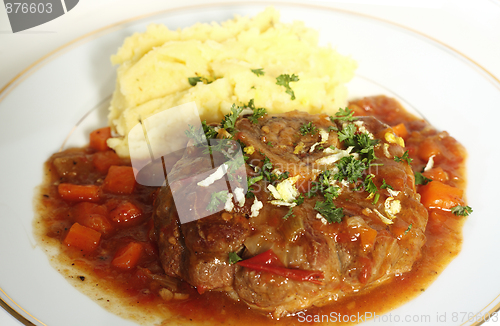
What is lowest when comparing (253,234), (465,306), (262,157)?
(465,306)

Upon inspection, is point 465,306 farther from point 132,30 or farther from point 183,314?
point 132,30

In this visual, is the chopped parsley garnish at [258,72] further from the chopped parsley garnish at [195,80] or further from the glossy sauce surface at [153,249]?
the glossy sauce surface at [153,249]

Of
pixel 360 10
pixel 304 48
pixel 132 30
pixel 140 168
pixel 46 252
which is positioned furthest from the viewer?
pixel 360 10

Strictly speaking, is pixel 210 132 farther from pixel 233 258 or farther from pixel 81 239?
pixel 81 239

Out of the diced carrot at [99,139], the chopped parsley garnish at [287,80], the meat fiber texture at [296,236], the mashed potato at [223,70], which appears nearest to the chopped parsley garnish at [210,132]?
the meat fiber texture at [296,236]

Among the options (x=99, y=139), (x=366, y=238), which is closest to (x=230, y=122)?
(x=366, y=238)

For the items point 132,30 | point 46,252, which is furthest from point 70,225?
point 132,30

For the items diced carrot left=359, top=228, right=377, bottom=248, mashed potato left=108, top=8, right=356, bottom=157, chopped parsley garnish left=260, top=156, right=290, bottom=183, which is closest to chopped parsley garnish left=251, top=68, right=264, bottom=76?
mashed potato left=108, top=8, right=356, bottom=157
